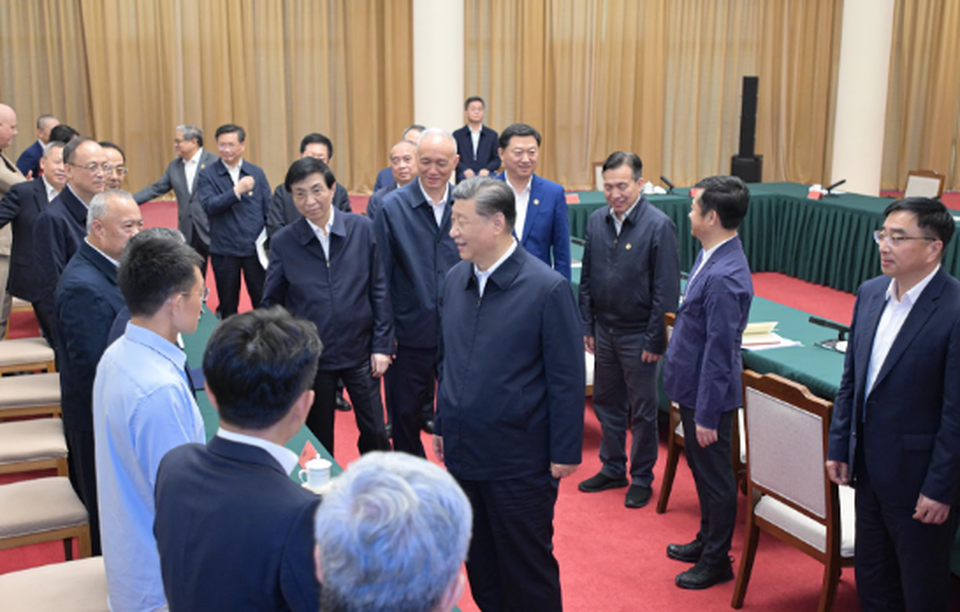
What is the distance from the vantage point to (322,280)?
129 inches

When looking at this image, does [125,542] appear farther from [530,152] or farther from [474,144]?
[474,144]

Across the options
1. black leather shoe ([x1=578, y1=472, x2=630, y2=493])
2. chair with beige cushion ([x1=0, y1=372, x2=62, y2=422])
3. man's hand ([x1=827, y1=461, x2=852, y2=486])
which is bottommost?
black leather shoe ([x1=578, y1=472, x2=630, y2=493])

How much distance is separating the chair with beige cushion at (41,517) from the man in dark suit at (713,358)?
1996 mm

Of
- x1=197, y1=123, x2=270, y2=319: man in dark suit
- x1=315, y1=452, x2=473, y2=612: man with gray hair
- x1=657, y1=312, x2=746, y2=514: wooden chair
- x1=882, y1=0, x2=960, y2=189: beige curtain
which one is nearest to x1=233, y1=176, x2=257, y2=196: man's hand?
x1=197, y1=123, x2=270, y2=319: man in dark suit

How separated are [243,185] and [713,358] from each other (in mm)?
3436

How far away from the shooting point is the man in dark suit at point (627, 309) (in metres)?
3.67

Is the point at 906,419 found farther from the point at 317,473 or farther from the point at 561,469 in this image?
the point at 317,473

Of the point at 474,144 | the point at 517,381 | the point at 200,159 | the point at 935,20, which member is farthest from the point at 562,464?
the point at 935,20

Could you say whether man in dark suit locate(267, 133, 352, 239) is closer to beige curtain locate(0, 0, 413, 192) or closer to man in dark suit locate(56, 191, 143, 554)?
man in dark suit locate(56, 191, 143, 554)

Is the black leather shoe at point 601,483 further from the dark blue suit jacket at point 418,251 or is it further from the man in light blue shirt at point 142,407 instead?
the man in light blue shirt at point 142,407

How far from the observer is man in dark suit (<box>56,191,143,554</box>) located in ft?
7.91

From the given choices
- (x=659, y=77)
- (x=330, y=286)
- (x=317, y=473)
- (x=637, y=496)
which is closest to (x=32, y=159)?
(x=330, y=286)

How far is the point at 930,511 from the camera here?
2350 millimetres

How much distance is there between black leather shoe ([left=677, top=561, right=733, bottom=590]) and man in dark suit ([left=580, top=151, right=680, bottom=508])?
0.65 m
